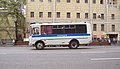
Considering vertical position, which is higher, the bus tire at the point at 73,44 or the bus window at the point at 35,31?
the bus window at the point at 35,31

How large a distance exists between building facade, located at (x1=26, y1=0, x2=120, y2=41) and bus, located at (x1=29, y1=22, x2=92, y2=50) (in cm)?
2686

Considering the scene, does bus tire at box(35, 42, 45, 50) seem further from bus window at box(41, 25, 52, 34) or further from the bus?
bus window at box(41, 25, 52, 34)

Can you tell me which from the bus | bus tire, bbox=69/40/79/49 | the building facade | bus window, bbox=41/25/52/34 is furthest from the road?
the building facade

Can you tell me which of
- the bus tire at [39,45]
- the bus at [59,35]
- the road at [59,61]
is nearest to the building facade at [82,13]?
the bus at [59,35]

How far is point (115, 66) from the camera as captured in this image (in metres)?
12.9

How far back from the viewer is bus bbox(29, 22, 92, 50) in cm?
2827

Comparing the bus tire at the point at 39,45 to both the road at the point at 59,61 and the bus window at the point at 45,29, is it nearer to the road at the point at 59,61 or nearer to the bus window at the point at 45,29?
the bus window at the point at 45,29

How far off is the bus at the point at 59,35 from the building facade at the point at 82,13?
26863 millimetres

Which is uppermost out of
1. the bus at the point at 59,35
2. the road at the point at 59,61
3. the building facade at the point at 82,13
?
the building facade at the point at 82,13

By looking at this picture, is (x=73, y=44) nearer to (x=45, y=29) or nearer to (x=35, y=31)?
(x=45, y=29)

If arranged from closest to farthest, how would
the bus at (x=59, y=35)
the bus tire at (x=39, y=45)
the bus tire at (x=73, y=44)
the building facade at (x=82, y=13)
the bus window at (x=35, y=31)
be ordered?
1. the bus tire at (x=39, y=45)
2. the bus at (x=59, y=35)
3. the bus tire at (x=73, y=44)
4. the bus window at (x=35, y=31)
5. the building facade at (x=82, y=13)

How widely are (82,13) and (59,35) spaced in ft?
94.2

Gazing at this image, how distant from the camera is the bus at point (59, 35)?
28266 millimetres

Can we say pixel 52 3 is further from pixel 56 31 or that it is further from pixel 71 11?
pixel 56 31
